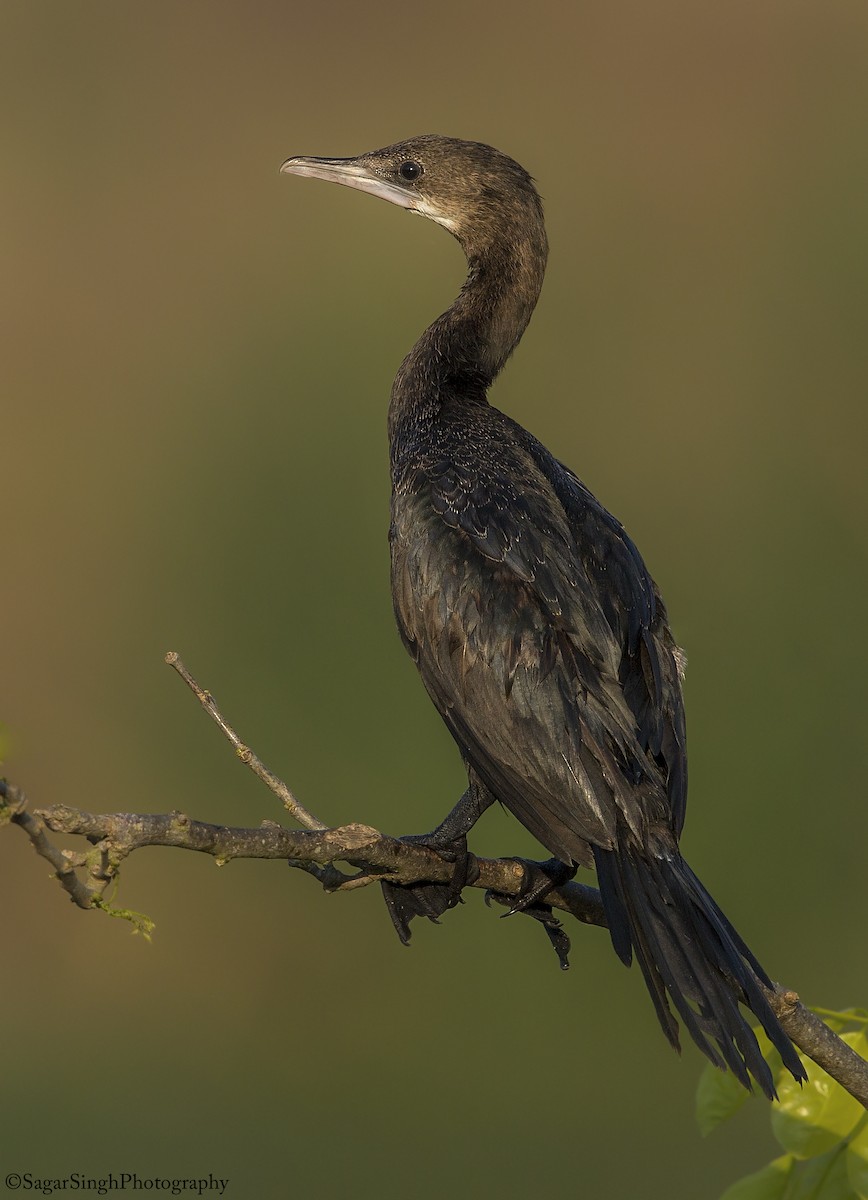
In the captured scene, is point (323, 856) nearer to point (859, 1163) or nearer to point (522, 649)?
point (522, 649)

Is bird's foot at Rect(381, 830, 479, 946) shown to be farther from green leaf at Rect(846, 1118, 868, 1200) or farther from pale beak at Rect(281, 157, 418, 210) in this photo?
pale beak at Rect(281, 157, 418, 210)

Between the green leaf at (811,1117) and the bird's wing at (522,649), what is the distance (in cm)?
65

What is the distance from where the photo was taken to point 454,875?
10.9 ft

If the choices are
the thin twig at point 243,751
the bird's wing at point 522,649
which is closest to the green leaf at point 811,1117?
the bird's wing at point 522,649

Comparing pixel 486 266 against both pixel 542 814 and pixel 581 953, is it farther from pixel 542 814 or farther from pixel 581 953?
pixel 581 953

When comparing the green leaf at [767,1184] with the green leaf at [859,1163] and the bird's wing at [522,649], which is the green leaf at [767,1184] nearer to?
the green leaf at [859,1163]

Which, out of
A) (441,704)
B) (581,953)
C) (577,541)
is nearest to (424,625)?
(441,704)

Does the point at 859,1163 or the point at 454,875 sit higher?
the point at 454,875

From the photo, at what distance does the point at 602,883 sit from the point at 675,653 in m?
0.87

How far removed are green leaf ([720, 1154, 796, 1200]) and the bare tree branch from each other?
0.64 feet

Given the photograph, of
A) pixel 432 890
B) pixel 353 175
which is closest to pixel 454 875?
pixel 432 890

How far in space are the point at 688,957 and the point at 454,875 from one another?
0.59 m

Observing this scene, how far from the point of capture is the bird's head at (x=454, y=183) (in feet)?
15.3

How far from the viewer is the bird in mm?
3006
